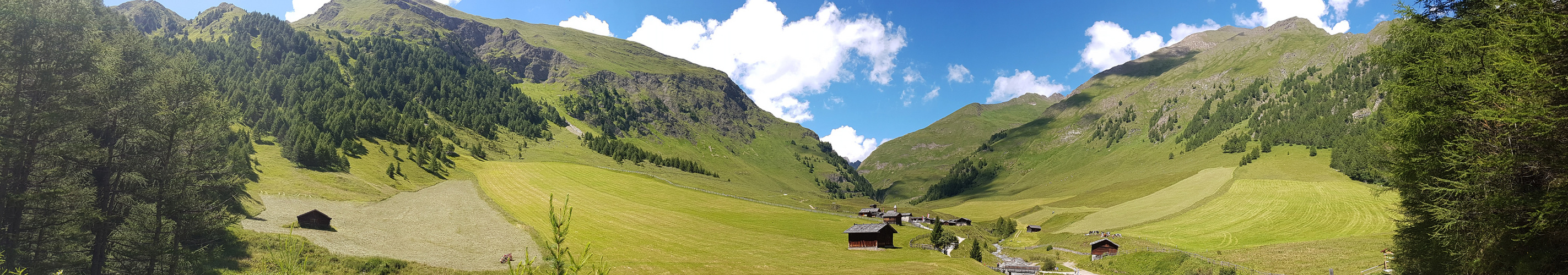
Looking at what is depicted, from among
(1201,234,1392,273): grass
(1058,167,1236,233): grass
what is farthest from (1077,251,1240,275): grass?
(1058,167,1236,233): grass

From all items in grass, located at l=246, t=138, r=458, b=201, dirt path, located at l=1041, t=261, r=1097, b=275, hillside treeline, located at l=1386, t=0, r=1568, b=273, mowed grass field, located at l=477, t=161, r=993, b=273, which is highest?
hillside treeline, located at l=1386, t=0, r=1568, b=273

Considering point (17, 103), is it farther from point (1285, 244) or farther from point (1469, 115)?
point (1285, 244)

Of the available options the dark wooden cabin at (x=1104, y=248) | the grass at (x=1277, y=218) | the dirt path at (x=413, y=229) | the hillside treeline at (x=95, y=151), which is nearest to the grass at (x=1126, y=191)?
the grass at (x=1277, y=218)

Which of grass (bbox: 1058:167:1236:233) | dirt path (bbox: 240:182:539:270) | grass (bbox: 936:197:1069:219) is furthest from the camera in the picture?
grass (bbox: 936:197:1069:219)

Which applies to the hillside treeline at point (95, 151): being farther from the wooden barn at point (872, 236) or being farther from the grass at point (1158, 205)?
the grass at point (1158, 205)

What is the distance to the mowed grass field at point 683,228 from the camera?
58.8 metres

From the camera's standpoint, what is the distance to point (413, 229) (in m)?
70.2

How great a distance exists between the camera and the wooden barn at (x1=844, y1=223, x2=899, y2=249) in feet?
260

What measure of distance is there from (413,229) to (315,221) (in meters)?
9.35

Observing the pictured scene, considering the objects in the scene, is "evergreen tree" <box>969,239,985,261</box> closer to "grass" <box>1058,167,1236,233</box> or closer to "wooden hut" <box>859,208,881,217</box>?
"grass" <box>1058,167,1236,233</box>

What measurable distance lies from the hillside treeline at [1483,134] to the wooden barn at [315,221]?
85610 mm

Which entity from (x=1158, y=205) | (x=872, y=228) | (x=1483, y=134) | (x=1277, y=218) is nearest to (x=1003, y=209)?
(x=1158, y=205)

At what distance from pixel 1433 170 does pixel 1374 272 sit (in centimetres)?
3134

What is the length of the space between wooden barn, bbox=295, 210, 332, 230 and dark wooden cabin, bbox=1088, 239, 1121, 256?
306 ft
